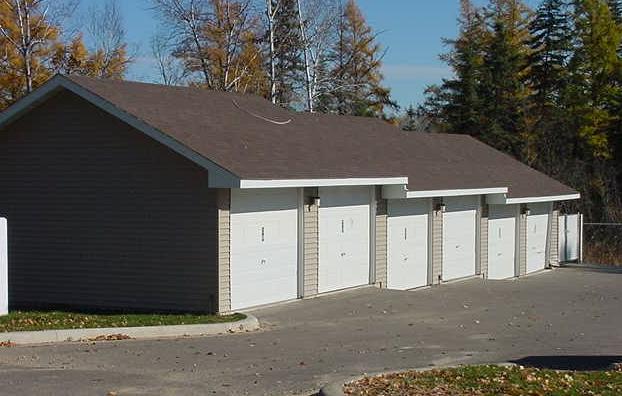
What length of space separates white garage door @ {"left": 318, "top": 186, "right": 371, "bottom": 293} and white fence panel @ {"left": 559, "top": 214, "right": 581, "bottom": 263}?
13.6 metres

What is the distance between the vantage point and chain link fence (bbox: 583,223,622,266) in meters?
37.0

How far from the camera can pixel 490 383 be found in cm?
1074

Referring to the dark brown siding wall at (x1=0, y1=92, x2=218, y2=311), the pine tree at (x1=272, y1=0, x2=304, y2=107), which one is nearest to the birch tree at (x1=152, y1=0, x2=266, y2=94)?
the pine tree at (x1=272, y1=0, x2=304, y2=107)

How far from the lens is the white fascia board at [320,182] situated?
16797 mm

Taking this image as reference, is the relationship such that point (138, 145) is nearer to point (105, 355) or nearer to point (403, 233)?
point (105, 355)

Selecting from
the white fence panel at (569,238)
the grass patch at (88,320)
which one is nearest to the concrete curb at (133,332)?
the grass patch at (88,320)

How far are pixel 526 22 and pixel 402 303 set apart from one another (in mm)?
41639

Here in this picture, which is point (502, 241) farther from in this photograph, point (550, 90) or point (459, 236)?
point (550, 90)

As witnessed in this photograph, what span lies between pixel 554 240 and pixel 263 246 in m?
17.3

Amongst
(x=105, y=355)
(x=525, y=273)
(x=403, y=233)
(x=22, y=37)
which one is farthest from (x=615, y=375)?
(x=22, y=37)

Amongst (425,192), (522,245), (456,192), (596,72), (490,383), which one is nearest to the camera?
(490,383)

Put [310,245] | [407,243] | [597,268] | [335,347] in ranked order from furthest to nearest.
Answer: [597,268]
[407,243]
[310,245]
[335,347]

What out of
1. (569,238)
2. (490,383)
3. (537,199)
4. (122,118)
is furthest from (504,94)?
(490,383)

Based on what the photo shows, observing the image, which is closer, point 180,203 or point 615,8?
point 180,203
